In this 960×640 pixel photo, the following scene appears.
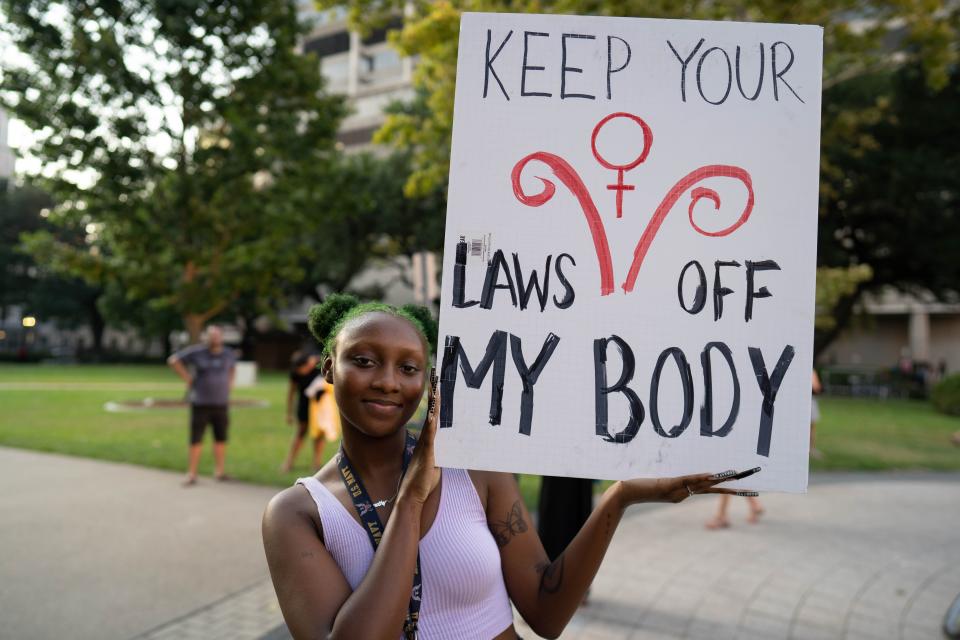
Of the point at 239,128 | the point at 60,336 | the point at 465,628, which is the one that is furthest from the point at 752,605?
the point at 60,336

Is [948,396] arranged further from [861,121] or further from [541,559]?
[541,559]

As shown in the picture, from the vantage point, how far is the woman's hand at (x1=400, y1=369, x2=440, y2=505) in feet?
5.02

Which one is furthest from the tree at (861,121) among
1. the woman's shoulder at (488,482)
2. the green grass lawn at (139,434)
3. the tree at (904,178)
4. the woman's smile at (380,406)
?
the woman's smile at (380,406)

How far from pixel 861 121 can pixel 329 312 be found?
12524 mm

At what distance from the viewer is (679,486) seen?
59.9 inches

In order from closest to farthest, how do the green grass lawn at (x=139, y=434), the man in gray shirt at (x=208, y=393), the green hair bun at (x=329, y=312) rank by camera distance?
the green hair bun at (x=329, y=312) < the man in gray shirt at (x=208, y=393) < the green grass lawn at (x=139, y=434)

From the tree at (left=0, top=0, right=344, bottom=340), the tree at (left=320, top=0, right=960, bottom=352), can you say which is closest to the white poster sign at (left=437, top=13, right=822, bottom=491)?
the tree at (left=320, top=0, right=960, bottom=352)

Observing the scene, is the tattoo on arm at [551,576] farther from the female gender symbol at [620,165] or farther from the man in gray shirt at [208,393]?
the man in gray shirt at [208,393]

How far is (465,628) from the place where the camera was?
1.65 metres

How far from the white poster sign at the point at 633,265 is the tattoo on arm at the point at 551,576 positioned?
327 mm

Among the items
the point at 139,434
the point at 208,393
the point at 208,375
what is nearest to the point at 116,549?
the point at 208,393

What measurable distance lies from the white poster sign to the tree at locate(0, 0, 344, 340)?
1376 cm

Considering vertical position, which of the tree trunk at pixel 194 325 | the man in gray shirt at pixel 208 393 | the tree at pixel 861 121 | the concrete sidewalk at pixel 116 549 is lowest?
the concrete sidewalk at pixel 116 549

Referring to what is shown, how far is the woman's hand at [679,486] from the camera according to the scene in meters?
1.51
